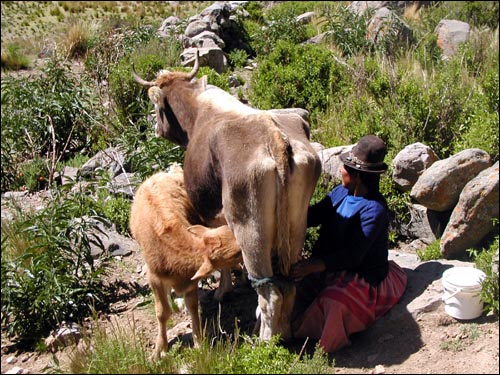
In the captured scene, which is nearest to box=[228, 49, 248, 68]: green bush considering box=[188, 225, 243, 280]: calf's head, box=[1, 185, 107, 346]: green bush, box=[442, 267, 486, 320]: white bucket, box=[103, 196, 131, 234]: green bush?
box=[103, 196, 131, 234]: green bush

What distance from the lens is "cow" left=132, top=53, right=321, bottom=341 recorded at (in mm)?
4824

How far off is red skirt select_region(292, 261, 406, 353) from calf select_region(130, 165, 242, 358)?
91cm

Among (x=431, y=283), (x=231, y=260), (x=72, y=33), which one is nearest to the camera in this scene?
(x=231, y=260)

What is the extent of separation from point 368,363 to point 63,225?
3346mm

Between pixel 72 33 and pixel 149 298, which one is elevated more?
pixel 72 33

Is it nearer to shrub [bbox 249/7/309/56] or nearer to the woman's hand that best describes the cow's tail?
the woman's hand

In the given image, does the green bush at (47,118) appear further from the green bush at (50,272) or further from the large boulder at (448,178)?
the large boulder at (448,178)

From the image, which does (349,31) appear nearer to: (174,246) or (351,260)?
(351,260)

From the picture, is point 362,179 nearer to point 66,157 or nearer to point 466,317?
point 466,317

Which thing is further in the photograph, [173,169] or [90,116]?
[90,116]

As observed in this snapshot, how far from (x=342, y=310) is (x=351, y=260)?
44cm

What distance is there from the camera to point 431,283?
570 centimetres

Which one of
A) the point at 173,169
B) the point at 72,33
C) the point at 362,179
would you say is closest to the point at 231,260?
the point at 362,179

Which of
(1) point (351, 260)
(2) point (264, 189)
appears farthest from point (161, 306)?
(1) point (351, 260)
